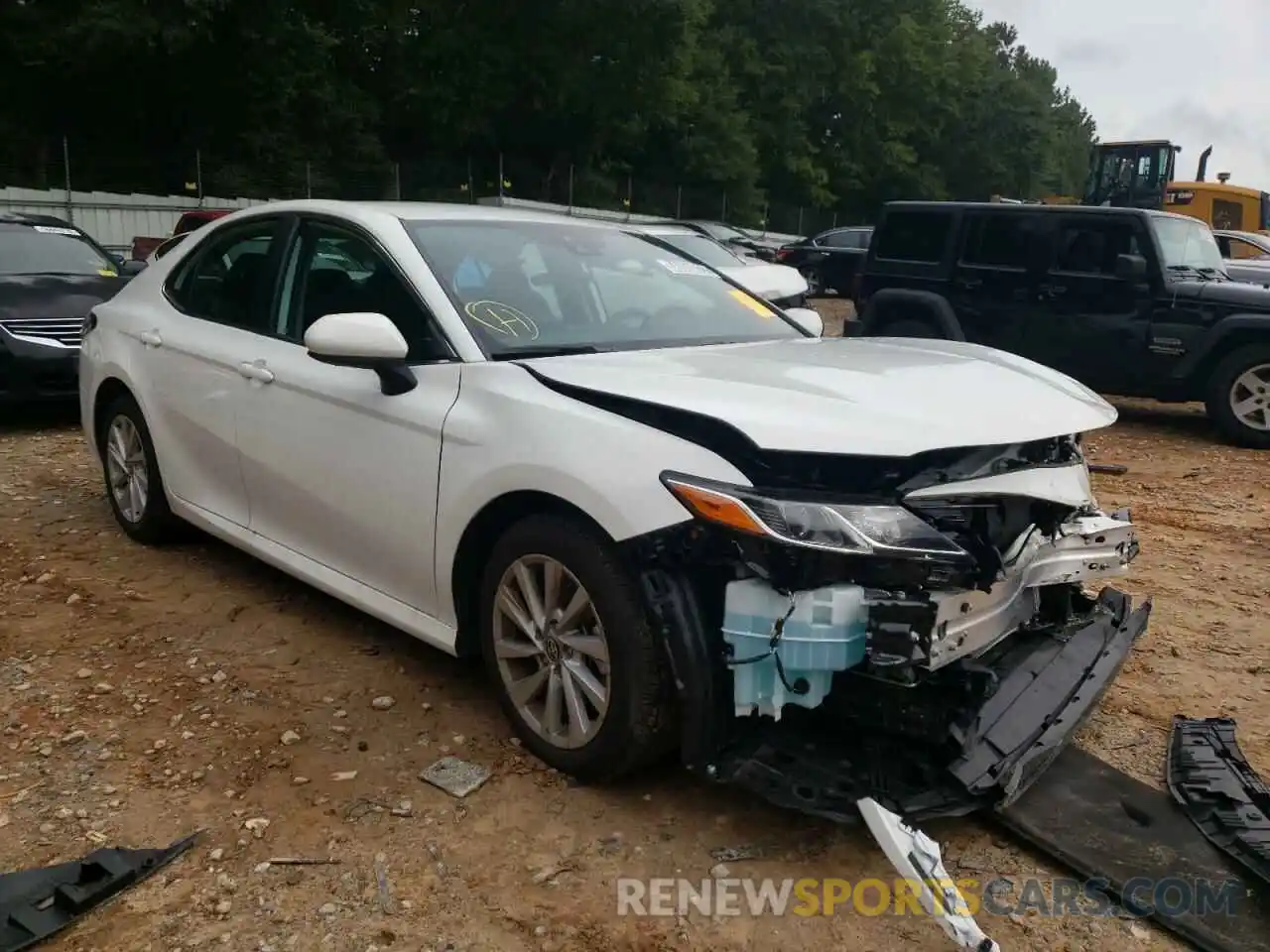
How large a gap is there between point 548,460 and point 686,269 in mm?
1564

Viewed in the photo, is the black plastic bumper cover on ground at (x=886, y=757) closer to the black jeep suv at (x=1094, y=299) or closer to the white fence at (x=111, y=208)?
the black jeep suv at (x=1094, y=299)

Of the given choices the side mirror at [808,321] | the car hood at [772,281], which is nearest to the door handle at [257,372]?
the side mirror at [808,321]

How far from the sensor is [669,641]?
2619 millimetres

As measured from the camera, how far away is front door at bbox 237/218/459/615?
3244mm

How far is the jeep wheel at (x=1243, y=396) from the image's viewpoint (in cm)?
819

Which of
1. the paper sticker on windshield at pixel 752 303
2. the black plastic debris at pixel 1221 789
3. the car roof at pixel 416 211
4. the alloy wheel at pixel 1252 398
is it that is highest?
the car roof at pixel 416 211

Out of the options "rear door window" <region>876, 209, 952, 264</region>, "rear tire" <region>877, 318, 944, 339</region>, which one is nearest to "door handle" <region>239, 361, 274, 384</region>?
"rear tire" <region>877, 318, 944, 339</region>

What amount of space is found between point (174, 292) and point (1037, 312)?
6931 millimetres

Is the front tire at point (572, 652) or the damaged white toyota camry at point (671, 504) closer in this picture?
the damaged white toyota camry at point (671, 504)

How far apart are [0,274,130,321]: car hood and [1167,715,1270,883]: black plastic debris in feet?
24.8

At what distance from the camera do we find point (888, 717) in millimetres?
2588

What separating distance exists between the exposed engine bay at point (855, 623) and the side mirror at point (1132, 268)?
20.9 ft

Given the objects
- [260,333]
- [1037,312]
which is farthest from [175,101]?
[260,333]

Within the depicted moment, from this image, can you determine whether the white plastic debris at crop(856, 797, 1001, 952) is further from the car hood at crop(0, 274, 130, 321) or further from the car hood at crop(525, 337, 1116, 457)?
the car hood at crop(0, 274, 130, 321)
